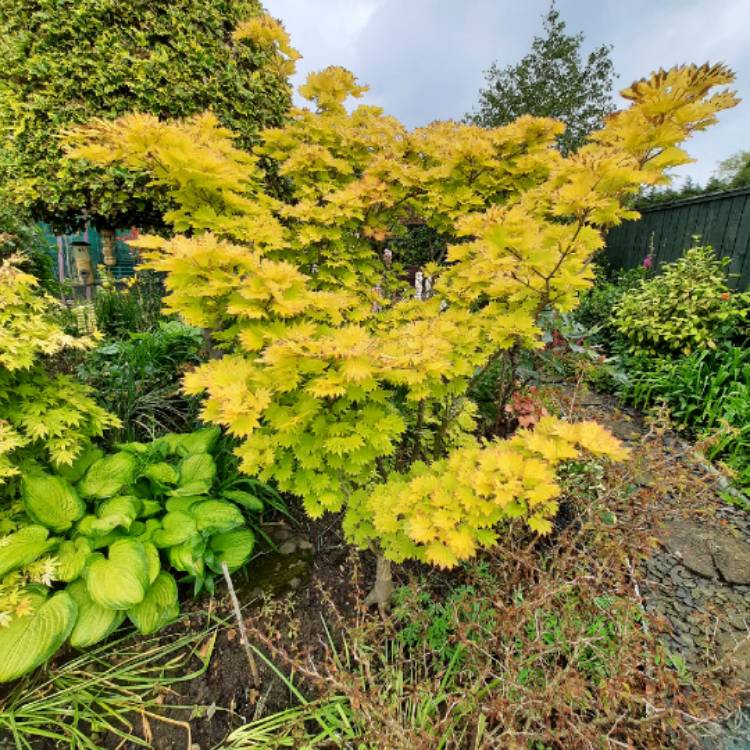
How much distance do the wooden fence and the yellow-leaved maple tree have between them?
3.50 meters

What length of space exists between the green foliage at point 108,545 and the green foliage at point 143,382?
1.93 feet

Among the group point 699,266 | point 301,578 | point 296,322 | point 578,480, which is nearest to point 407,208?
point 296,322

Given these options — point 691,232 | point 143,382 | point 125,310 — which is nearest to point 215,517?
point 143,382

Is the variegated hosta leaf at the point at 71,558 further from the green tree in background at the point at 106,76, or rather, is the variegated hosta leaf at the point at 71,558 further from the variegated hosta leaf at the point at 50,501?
the green tree in background at the point at 106,76

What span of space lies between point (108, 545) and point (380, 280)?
6.19 feet

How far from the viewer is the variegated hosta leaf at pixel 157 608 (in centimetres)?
160

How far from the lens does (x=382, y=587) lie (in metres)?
1.87

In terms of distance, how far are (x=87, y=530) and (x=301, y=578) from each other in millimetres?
975

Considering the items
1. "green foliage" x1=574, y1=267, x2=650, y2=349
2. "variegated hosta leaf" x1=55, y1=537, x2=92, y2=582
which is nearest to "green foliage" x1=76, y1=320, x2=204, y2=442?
"variegated hosta leaf" x1=55, y1=537, x2=92, y2=582

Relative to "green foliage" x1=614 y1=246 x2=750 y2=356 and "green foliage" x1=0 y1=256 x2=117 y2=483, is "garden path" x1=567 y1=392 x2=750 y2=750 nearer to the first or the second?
"green foliage" x1=614 y1=246 x2=750 y2=356

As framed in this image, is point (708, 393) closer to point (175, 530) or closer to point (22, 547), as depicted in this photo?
point (175, 530)

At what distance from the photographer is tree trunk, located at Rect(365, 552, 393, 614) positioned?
72.3 inches

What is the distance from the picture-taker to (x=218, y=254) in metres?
1.34

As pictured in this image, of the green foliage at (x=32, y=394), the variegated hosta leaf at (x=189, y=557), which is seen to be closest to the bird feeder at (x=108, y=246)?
the green foliage at (x=32, y=394)
